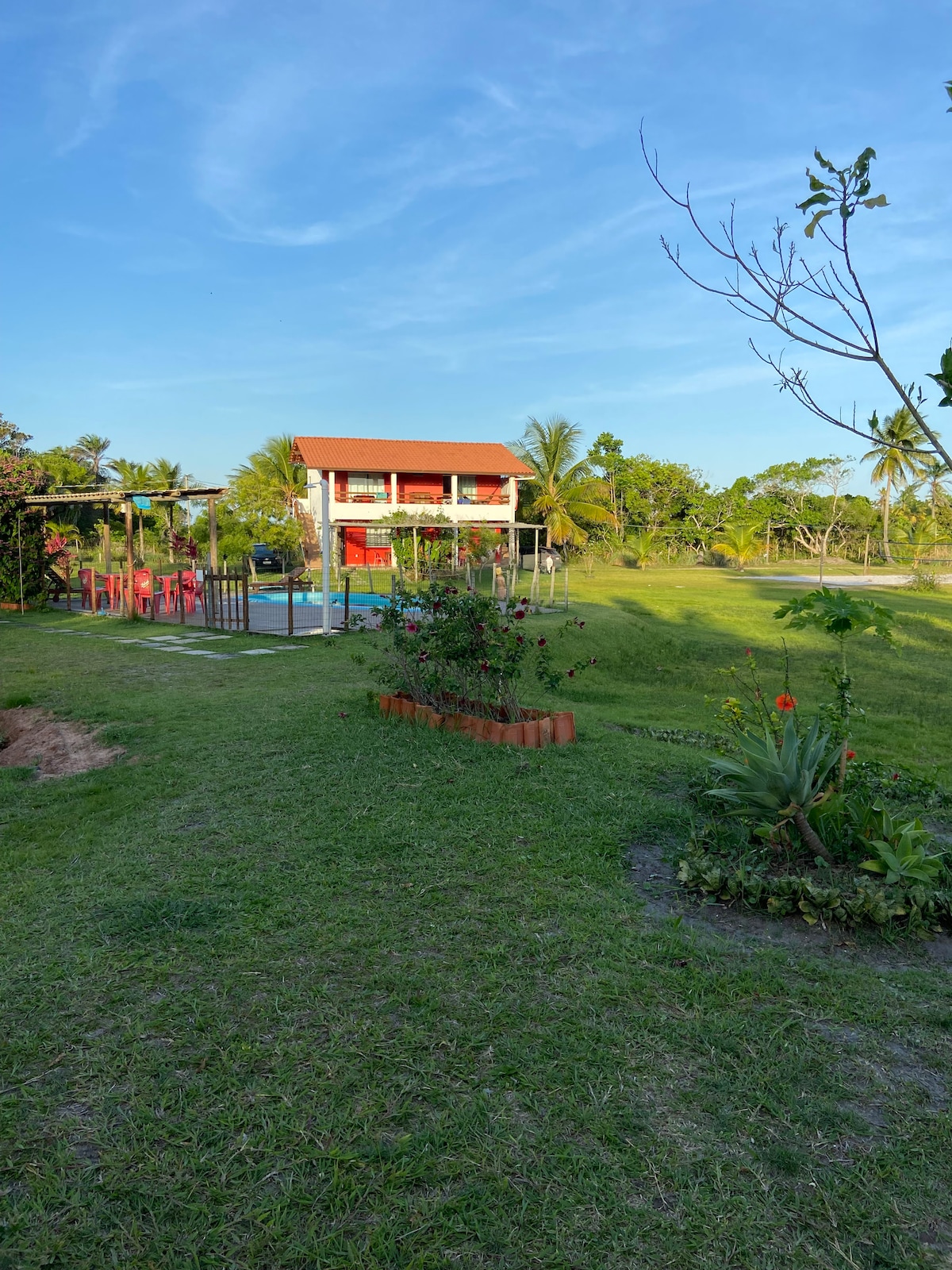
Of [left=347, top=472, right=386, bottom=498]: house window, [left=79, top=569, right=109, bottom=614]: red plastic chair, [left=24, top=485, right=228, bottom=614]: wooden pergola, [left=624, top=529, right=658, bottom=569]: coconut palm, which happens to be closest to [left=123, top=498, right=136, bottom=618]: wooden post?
[left=24, top=485, right=228, bottom=614]: wooden pergola

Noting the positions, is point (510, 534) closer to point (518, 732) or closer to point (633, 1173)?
point (518, 732)

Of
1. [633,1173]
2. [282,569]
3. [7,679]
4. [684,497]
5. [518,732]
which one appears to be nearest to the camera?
[633,1173]

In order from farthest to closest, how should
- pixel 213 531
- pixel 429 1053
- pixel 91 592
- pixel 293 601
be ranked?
pixel 293 601 < pixel 91 592 < pixel 213 531 < pixel 429 1053

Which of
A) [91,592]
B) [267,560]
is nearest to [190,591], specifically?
[91,592]

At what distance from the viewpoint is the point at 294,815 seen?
4668 millimetres

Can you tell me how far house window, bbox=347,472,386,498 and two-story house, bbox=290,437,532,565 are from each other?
0.03 meters

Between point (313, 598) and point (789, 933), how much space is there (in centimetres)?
2222

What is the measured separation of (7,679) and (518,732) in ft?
21.5

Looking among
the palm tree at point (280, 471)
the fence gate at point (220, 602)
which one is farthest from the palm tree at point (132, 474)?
the fence gate at point (220, 602)

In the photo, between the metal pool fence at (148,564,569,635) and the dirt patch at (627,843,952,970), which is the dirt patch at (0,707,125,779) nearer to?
the metal pool fence at (148,564,569,635)

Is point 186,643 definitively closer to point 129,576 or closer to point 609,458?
point 129,576

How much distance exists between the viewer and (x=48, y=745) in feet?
22.7

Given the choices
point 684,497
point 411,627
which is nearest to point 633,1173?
point 411,627

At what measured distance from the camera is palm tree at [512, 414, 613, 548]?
39.4m
